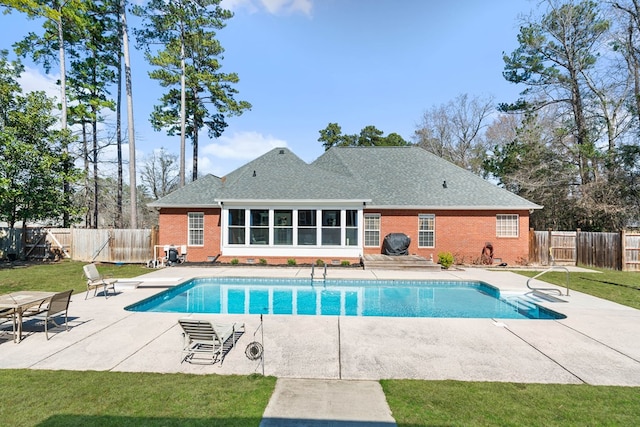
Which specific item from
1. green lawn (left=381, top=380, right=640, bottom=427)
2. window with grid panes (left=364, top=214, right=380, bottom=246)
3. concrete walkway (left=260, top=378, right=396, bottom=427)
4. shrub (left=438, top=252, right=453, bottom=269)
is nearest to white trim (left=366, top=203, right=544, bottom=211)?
window with grid panes (left=364, top=214, right=380, bottom=246)

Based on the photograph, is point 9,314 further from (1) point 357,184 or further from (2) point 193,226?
(1) point 357,184

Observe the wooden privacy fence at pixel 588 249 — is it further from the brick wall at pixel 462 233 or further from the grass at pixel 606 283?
the brick wall at pixel 462 233

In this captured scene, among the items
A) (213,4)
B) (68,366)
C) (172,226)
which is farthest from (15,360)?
(213,4)

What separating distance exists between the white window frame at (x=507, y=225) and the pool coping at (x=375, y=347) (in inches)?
363

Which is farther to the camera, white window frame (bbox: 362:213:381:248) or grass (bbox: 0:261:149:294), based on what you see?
white window frame (bbox: 362:213:381:248)

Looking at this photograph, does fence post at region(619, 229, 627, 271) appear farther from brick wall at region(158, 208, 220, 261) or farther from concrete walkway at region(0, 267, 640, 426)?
brick wall at region(158, 208, 220, 261)

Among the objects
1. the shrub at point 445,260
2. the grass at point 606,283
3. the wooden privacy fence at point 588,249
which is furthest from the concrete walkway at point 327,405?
the wooden privacy fence at point 588,249

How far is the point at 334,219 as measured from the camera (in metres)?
18.0

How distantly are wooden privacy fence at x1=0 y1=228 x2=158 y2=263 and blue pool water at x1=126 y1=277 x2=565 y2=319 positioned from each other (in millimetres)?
7363

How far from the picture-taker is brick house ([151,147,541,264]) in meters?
17.6

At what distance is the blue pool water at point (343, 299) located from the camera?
10.0m

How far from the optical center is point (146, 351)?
5957 millimetres

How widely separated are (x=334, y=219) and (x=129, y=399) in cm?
1441

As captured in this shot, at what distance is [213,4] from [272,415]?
101 feet
